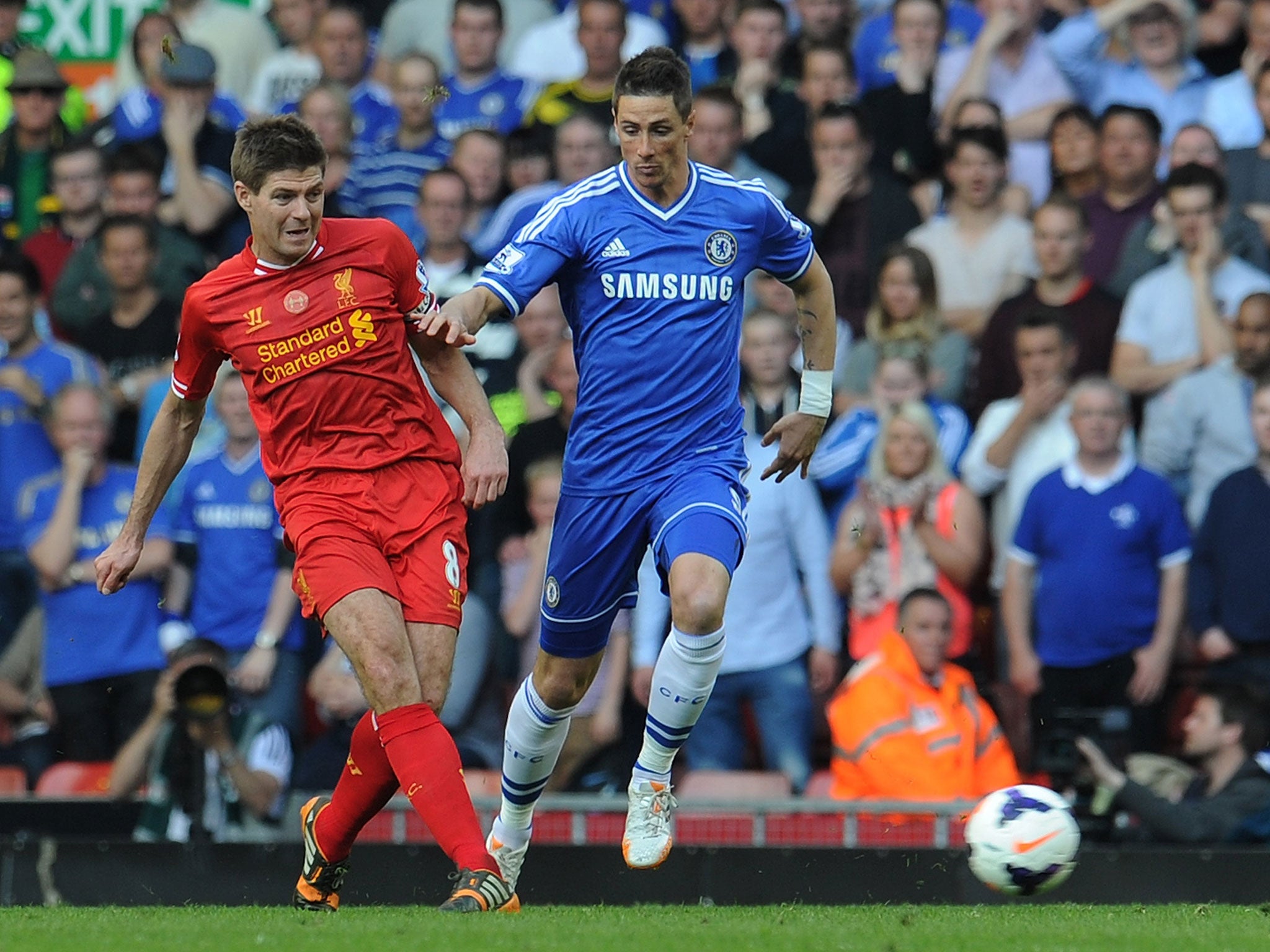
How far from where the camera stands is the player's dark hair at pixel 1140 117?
12164 mm

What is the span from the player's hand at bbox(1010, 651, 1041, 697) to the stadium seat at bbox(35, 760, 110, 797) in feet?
16.5

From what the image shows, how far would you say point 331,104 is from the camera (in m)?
13.3

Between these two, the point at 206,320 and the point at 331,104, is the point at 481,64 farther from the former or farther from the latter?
the point at 206,320

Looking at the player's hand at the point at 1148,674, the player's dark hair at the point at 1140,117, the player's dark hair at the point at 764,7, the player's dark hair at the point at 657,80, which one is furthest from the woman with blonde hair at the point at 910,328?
the player's dark hair at the point at 657,80

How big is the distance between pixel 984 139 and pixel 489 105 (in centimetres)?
362

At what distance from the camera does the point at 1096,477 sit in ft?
35.5

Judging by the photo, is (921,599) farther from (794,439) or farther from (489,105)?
(489,105)

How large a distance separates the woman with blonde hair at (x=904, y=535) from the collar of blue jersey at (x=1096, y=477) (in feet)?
1.73

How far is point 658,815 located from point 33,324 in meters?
6.66

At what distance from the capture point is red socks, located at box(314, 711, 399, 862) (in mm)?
7414

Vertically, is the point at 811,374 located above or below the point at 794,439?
above

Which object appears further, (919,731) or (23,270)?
(23,270)

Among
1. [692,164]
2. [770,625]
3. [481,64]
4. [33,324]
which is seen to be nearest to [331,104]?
[481,64]

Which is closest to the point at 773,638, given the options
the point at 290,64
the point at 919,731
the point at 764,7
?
the point at 919,731
